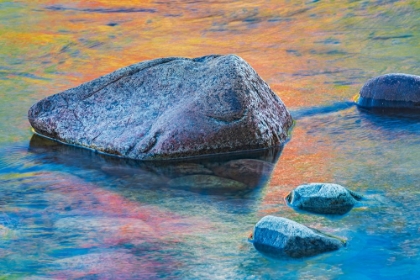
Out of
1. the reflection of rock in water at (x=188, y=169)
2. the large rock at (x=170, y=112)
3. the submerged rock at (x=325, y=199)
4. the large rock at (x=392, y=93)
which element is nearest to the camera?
the submerged rock at (x=325, y=199)

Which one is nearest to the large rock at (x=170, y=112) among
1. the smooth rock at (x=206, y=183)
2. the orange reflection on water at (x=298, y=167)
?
the orange reflection on water at (x=298, y=167)

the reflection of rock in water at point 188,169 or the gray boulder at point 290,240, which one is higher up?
the gray boulder at point 290,240

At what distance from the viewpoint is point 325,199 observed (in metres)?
5.00

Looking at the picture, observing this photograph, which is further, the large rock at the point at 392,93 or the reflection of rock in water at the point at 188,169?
the large rock at the point at 392,93

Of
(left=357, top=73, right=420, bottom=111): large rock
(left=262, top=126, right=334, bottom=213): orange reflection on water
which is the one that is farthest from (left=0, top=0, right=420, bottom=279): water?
(left=357, top=73, right=420, bottom=111): large rock

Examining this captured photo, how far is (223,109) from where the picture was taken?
6.23m

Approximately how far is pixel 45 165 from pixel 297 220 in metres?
2.41

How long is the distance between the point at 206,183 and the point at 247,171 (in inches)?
17.0

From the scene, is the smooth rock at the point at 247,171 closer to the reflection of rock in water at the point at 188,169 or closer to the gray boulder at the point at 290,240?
the reflection of rock in water at the point at 188,169

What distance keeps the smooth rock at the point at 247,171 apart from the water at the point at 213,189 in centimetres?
3

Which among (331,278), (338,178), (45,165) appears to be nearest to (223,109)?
(338,178)

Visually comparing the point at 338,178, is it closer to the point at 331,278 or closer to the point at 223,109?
the point at 223,109

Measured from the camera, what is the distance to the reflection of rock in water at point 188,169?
5.66 m

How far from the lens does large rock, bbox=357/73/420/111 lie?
24.5ft
